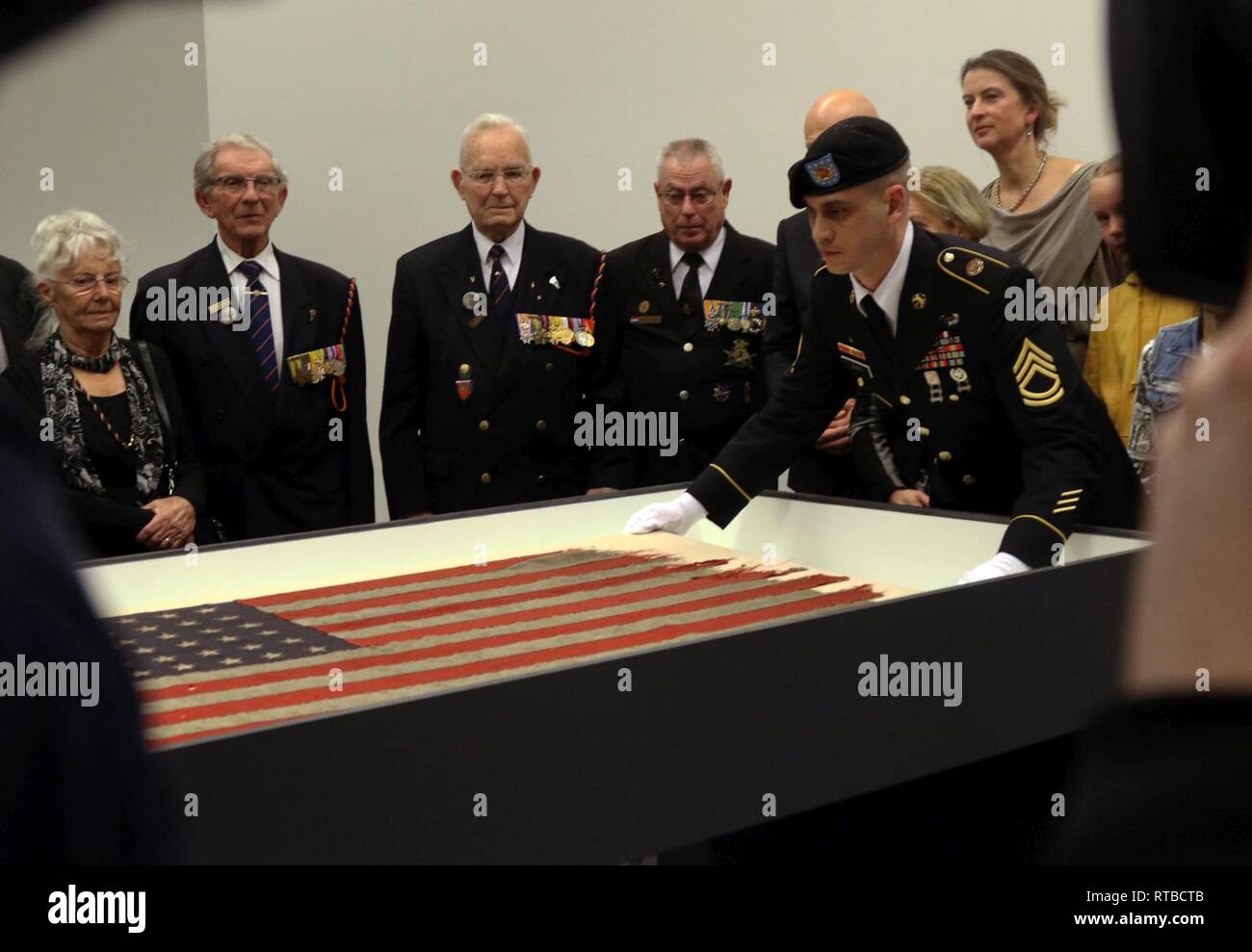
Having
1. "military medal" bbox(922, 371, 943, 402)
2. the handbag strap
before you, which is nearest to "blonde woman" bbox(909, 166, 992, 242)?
"military medal" bbox(922, 371, 943, 402)

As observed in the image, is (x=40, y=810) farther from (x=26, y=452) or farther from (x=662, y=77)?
(x=662, y=77)

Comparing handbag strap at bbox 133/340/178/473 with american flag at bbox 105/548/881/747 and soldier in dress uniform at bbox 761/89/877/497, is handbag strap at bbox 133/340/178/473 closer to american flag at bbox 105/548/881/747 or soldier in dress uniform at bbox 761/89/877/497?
american flag at bbox 105/548/881/747

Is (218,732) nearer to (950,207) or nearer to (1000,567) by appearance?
(1000,567)

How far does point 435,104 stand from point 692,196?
7.11 feet

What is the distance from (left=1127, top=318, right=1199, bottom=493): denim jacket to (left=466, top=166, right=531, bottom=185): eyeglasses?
5.82ft

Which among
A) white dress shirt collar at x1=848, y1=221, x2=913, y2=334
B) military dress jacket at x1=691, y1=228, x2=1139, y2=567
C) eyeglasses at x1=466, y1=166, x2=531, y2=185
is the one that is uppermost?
eyeglasses at x1=466, y1=166, x2=531, y2=185

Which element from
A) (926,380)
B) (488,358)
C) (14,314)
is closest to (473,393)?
(488,358)

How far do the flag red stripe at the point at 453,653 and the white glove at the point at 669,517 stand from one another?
0.47m

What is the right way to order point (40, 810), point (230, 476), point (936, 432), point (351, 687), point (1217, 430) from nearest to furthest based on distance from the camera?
point (1217, 430)
point (40, 810)
point (351, 687)
point (936, 432)
point (230, 476)

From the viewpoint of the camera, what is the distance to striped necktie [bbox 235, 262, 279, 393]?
400 centimetres

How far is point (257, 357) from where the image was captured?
400 centimetres
